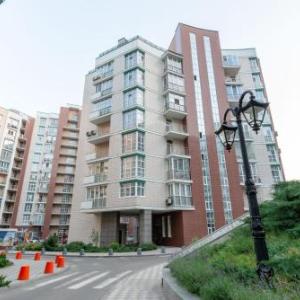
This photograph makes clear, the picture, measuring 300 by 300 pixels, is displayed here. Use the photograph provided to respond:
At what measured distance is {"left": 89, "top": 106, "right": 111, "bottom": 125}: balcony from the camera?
Answer: 102 ft

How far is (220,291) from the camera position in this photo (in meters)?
3.88

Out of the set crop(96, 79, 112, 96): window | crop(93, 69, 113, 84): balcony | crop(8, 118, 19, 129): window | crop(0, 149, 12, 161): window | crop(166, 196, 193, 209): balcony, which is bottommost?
crop(166, 196, 193, 209): balcony

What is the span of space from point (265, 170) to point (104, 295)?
30014 mm

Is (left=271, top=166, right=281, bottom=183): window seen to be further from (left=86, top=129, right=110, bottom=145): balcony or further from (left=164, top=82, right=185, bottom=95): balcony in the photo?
(left=86, top=129, right=110, bottom=145): balcony

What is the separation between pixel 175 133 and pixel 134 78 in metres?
9.29

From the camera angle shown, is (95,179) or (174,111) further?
(174,111)

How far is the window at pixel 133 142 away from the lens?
88.5ft

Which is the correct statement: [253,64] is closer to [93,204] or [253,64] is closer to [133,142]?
[133,142]

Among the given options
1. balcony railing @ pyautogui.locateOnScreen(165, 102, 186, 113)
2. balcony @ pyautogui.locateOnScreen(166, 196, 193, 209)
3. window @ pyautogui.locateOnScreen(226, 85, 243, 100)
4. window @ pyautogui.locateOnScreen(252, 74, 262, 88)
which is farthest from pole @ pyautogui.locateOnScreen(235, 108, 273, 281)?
window @ pyautogui.locateOnScreen(252, 74, 262, 88)

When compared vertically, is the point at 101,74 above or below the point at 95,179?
above

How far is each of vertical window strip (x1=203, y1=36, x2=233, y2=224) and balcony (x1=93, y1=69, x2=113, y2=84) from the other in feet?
48.0

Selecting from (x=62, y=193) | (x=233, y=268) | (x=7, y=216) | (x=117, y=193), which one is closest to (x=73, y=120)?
(x=62, y=193)

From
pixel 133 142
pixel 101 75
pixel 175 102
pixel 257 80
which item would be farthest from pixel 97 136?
pixel 257 80

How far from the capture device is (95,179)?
1127 inches
